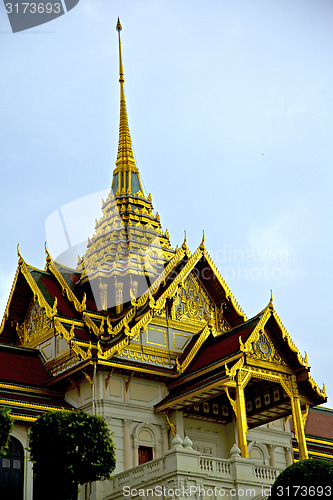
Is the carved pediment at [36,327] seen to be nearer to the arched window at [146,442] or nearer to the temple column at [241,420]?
the arched window at [146,442]

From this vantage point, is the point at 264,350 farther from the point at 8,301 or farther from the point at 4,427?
the point at 4,427

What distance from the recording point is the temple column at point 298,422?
24014mm

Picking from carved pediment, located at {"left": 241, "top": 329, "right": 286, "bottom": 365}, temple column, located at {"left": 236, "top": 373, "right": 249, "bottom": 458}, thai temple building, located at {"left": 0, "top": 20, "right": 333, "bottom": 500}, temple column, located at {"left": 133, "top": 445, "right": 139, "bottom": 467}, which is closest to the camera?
thai temple building, located at {"left": 0, "top": 20, "right": 333, "bottom": 500}

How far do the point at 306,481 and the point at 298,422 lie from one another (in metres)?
7.17

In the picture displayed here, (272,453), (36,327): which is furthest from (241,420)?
(36,327)

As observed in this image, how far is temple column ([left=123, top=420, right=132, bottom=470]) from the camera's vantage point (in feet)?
77.6

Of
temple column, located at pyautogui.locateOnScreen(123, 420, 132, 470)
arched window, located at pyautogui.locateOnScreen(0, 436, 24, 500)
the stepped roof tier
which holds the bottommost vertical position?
arched window, located at pyautogui.locateOnScreen(0, 436, 24, 500)

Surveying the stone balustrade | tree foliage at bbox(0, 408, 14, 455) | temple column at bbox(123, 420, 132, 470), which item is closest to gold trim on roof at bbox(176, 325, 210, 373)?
temple column at bbox(123, 420, 132, 470)

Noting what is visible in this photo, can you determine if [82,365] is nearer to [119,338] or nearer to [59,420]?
[119,338]

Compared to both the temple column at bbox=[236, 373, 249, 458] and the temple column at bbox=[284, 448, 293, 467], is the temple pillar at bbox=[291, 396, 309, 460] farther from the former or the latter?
the temple column at bbox=[284, 448, 293, 467]

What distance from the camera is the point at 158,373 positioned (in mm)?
25328

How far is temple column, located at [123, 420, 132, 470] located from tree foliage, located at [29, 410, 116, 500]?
4444 mm

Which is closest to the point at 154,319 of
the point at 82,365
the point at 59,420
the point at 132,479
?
the point at 82,365

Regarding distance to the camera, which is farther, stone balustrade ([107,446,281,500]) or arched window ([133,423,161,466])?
arched window ([133,423,161,466])
